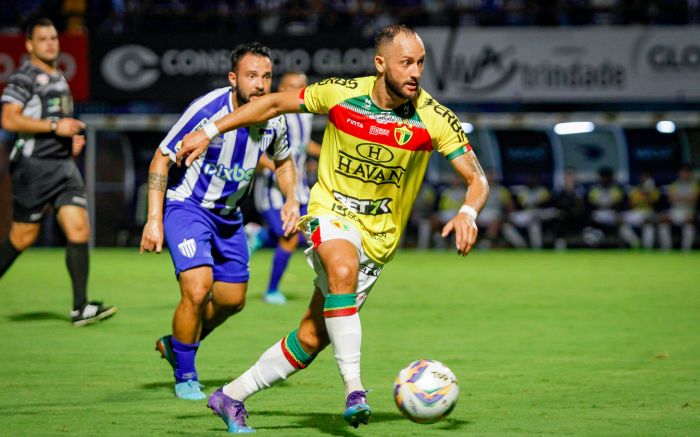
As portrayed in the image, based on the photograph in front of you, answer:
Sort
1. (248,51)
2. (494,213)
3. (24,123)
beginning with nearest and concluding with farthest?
(248,51) → (24,123) → (494,213)

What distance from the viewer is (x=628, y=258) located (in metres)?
21.4

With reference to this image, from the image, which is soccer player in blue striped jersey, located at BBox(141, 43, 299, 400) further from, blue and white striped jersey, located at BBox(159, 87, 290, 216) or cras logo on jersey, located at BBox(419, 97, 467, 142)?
cras logo on jersey, located at BBox(419, 97, 467, 142)

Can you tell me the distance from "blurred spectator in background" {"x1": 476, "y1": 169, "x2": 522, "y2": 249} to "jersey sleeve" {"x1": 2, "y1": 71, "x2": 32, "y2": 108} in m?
15.1

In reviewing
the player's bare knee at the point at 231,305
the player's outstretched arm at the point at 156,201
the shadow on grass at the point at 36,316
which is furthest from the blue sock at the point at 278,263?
the player's outstretched arm at the point at 156,201

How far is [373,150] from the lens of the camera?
5902mm

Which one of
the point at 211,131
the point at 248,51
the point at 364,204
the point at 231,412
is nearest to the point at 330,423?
the point at 231,412

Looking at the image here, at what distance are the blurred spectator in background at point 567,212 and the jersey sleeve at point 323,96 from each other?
1879cm

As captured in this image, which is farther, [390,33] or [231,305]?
[231,305]

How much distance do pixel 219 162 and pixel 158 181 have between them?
52 centimetres

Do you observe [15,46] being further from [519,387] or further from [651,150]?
[519,387]

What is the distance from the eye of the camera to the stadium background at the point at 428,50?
2239 centimetres

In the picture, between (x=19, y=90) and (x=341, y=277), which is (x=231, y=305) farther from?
(x=19, y=90)

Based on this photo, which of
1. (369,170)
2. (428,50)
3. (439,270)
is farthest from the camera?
(428,50)

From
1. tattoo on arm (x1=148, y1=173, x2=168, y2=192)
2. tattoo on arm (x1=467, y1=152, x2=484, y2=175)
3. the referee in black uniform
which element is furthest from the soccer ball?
the referee in black uniform
